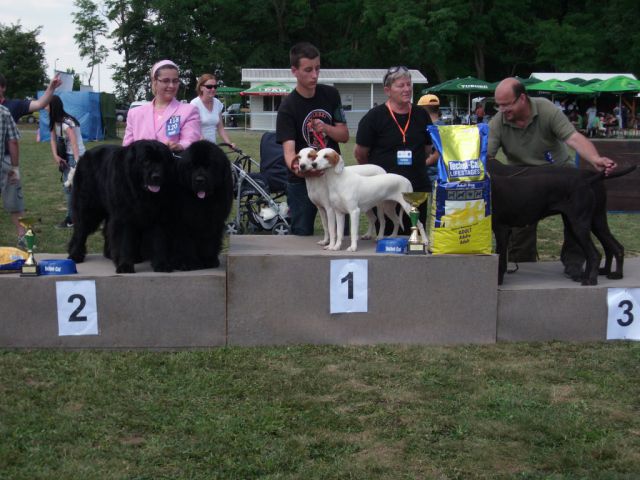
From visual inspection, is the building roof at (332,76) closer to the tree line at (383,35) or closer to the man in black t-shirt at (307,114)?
the tree line at (383,35)

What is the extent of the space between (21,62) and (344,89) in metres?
24.9

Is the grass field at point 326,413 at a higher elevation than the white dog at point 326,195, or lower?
lower

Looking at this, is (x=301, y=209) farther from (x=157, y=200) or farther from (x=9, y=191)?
(x=9, y=191)

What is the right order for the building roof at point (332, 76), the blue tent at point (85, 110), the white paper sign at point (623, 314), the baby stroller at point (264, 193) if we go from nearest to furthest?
the white paper sign at point (623, 314) < the baby stroller at point (264, 193) < the blue tent at point (85, 110) < the building roof at point (332, 76)

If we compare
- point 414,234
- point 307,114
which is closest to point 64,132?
point 307,114

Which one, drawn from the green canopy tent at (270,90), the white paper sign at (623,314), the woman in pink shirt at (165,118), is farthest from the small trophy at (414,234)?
the green canopy tent at (270,90)

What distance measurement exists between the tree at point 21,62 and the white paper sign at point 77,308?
2103 inches

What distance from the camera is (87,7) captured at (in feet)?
227

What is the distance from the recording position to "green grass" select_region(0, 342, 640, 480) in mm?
3203

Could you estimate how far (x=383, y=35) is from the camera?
168ft

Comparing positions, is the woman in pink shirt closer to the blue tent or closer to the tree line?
the blue tent

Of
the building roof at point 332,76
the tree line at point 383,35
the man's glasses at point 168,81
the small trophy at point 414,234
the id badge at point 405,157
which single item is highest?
the tree line at point 383,35

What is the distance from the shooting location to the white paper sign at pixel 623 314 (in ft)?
16.1

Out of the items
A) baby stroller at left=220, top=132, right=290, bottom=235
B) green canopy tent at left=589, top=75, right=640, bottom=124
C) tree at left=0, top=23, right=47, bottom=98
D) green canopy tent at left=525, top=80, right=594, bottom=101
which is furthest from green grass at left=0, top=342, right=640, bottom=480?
tree at left=0, top=23, right=47, bottom=98
